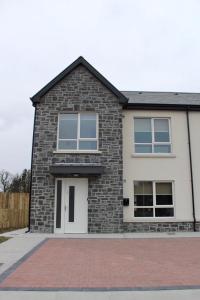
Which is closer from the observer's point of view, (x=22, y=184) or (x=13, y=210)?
(x=13, y=210)

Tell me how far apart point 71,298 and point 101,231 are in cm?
1033

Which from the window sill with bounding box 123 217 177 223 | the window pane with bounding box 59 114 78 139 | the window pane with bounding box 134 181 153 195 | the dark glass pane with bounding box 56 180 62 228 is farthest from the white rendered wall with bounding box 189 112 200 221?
the dark glass pane with bounding box 56 180 62 228

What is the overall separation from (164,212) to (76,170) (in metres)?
4.96

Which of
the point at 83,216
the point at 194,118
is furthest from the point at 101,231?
the point at 194,118

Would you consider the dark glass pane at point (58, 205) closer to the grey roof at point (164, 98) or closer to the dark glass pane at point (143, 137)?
the dark glass pane at point (143, 137)

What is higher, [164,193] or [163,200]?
[164,193]

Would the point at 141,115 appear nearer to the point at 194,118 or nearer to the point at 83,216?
the point at 194,118

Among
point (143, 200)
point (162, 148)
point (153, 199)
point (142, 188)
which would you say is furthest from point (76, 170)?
point (162, 148)

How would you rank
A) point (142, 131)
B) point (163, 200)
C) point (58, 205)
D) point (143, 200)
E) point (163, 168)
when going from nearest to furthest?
1. point (58, 205)
2. point (143, 200)
3. point (163, 200)
4. point (163, 168)
5. point (142, 131)

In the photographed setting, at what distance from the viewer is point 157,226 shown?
17.5 meters

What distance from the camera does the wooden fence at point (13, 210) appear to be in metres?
20.5

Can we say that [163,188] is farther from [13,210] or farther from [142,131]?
[13,210]

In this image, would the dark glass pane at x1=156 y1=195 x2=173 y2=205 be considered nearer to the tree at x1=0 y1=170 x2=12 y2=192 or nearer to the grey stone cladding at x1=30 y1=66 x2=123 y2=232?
the grey stone cladding at x1=30 y1=66 x2=123 y2=232

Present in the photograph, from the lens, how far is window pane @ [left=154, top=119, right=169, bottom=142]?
18.6 m
